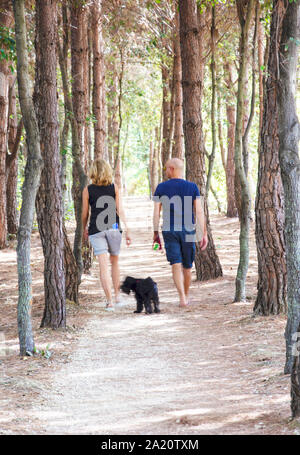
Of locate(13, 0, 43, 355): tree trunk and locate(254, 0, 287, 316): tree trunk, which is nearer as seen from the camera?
locate(13, 0, 43, 355): tree trunk

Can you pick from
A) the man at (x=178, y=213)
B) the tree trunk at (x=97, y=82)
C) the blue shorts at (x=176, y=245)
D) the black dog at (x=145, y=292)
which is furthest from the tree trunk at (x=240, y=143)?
the tree trunk at (x=97, y=82)

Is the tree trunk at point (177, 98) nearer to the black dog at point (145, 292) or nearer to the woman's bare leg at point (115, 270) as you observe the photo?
the woman's bare leg at point (115, 270)

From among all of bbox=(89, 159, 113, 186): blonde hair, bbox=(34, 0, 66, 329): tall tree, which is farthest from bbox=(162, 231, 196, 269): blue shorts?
bbox=(34, 0, 66, 329): tall tree

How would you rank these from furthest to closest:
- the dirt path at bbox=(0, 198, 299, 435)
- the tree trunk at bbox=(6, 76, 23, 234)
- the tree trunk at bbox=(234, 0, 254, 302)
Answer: the tree trunk at bbox=(6, 76, 23, 234) < the tree trunk at bbox=(234, 0, 254, 302) < the dirt path at bbox=(0, 198, 299, 435)

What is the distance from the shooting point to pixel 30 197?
551 cm

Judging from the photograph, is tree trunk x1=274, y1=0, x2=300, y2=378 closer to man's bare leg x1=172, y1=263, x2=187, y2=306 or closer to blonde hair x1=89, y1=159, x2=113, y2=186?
man's bare leg x1=172, y1=263, x2=187, y2=306

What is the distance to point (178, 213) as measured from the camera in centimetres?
782

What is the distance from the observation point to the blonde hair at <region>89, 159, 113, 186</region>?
7.90m

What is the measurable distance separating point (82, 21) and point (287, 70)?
22.9 ft

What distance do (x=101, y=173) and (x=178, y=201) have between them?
3.77ft

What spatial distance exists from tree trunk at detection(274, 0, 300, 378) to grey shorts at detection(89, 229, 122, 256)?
12.7 ft

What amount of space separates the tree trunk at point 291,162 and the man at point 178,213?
3.24 m

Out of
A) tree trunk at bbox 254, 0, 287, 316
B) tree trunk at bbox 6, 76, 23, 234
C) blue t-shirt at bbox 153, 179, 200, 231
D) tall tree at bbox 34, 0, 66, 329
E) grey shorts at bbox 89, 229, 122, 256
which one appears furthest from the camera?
tree trunk at bbox 6, 76, 23, 234

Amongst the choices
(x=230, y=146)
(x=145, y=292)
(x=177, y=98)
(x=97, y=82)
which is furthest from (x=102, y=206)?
(x=230, y=146)
